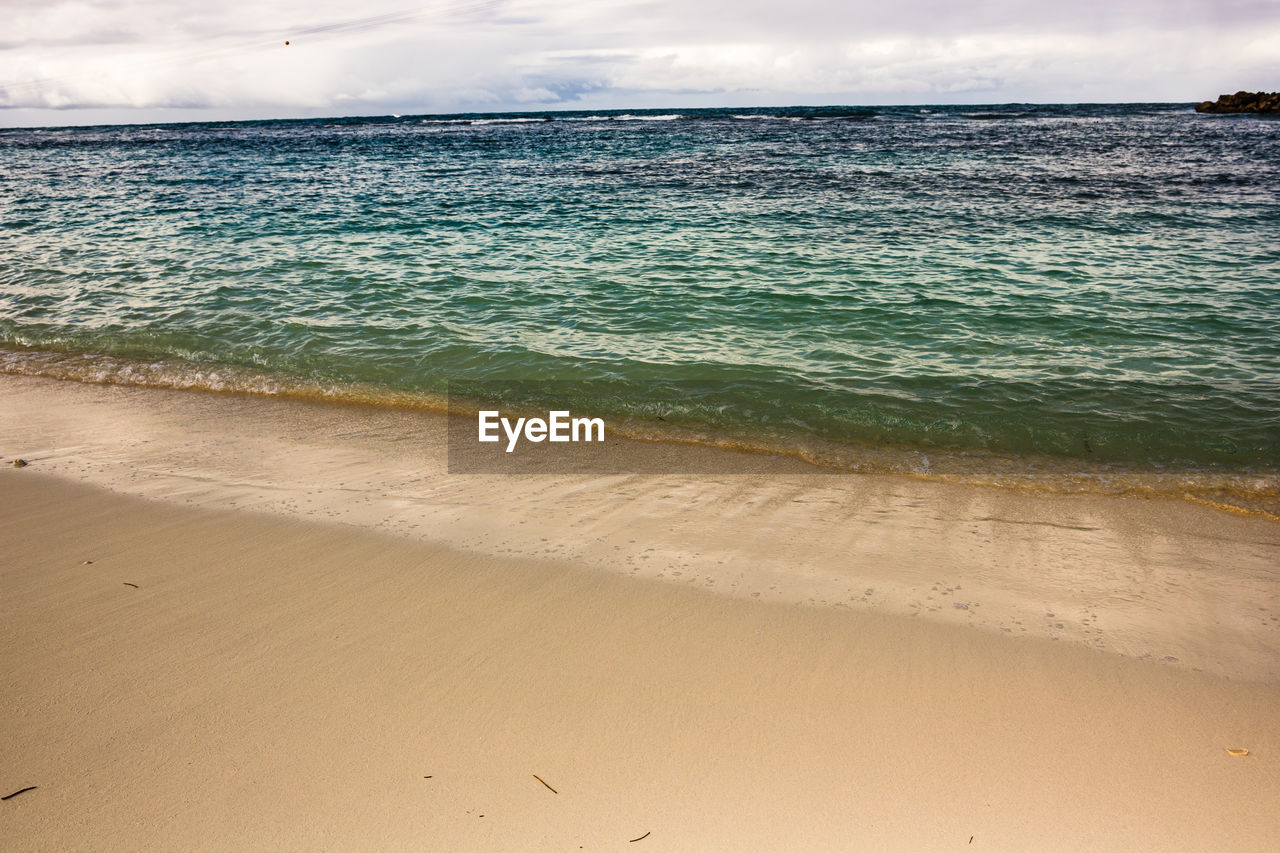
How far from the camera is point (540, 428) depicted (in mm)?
6367

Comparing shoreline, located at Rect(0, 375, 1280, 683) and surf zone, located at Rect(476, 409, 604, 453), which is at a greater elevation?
surf zone, located at Rect(476, 409, 604, 453)

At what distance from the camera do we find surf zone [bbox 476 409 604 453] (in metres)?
6.15

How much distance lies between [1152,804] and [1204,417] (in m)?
5.18

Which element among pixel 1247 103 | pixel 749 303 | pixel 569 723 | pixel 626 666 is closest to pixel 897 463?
pixel 626 666

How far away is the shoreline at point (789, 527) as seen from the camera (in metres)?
3.60

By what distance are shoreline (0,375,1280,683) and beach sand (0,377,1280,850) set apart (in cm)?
3

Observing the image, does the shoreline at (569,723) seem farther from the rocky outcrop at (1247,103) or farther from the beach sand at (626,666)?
the rocky outcrop at (1247,103)

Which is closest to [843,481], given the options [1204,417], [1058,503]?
[1058,503]

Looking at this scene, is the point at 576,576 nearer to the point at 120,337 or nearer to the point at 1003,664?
the point at 1003,664

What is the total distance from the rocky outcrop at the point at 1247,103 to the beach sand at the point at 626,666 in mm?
93714

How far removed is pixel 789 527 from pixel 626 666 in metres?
1.73

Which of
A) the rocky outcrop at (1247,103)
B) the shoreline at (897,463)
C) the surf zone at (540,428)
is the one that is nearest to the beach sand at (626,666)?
the shoreline at (897,463)

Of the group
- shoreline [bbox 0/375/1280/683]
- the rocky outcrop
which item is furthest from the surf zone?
the rocky outcrop

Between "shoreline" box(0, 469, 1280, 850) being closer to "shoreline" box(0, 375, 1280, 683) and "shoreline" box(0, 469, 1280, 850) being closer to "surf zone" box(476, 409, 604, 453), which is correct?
"shoreline" box(0, 375, 1280, 683)
